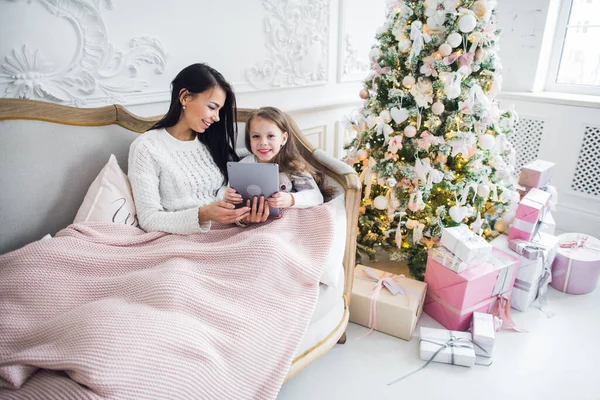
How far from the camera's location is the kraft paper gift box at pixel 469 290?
69.2 inches

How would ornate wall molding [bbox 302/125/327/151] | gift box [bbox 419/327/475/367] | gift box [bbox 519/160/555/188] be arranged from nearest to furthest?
gift box [bbox 419/327/475/367] < gift box [bbox 519/160/555/188] < ornate wall molding [bbox 302/125/327/151]

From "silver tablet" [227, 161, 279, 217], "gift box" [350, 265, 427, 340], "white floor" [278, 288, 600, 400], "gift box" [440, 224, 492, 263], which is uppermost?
"silver tablet" [227, 161, 279, 217]

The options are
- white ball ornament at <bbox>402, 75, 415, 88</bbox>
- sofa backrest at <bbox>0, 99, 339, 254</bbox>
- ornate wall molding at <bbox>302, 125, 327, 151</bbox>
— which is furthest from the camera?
ornate wall molding at <bbox>302, 125, 327, 151</bbox>

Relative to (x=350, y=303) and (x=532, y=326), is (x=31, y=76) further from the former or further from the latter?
(x=532, y=326)

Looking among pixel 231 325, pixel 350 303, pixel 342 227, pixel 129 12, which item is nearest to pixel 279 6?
pixel 129 12

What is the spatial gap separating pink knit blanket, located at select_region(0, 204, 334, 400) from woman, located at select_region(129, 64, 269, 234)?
0.25 ft

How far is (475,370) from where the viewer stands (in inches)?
64.3

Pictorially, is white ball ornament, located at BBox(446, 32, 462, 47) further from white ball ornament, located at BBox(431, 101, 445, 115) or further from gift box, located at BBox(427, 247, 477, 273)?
gift box, located at BBox(427, 247, 477, 273)

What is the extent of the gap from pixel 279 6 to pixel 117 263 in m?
1.71

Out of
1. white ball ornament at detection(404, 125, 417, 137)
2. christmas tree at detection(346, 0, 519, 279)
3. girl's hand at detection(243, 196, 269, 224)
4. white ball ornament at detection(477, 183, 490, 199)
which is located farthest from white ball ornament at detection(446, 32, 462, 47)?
girl's hand at detection(243, 196, 269, 224)

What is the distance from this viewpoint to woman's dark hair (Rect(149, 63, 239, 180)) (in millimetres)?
1512

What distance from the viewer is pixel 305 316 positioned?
4.13ft

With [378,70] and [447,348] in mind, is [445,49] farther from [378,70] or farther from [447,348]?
[447,348]

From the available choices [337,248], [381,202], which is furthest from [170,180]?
[381,202]
